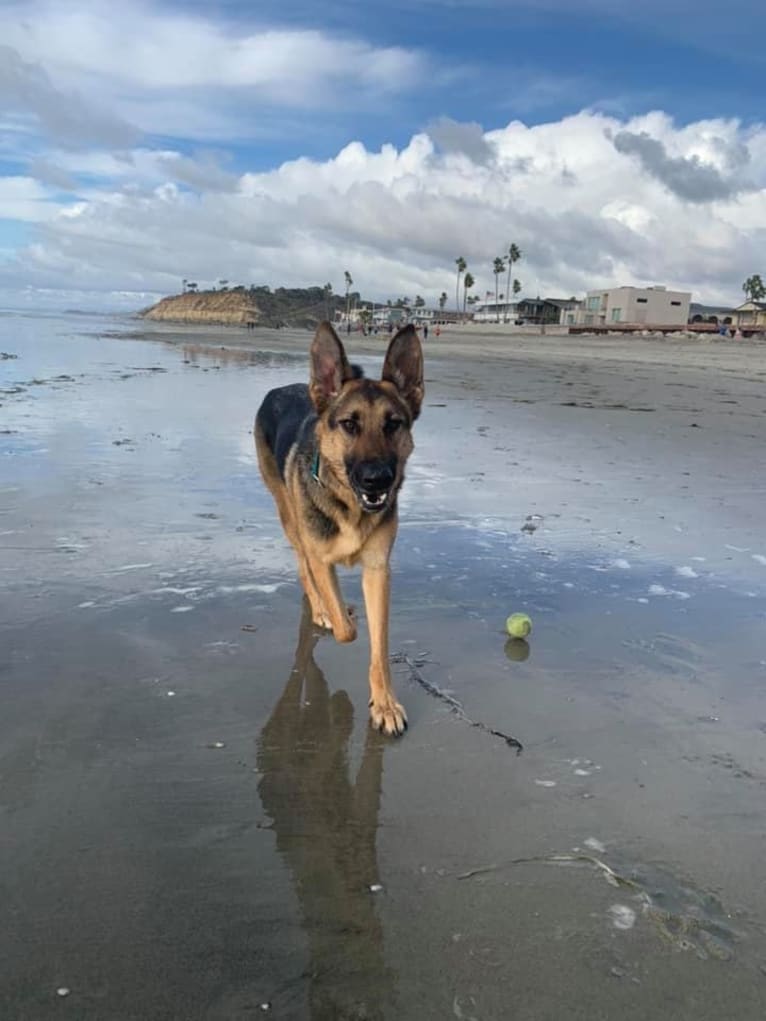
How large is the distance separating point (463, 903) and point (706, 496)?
6.65 m

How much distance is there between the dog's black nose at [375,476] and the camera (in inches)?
163

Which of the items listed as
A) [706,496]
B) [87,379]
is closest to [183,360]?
[87,379]

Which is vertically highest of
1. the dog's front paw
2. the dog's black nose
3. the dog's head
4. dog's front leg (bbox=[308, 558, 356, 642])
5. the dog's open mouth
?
the dog's head

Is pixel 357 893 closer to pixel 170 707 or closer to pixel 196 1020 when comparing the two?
pixel 196 1020

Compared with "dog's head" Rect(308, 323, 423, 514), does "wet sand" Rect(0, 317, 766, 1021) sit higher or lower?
lower

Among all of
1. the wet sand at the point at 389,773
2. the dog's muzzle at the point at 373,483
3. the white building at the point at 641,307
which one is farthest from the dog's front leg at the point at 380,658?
the white building at the point at 641,307

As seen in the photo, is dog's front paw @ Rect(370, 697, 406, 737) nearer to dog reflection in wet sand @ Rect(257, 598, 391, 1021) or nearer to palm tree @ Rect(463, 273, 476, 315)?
dog reflection in wet sand @ Rect(257, 598, 391, 1021)

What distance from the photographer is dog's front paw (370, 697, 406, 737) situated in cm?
356

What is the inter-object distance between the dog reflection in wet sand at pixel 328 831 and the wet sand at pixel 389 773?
11 millimetres

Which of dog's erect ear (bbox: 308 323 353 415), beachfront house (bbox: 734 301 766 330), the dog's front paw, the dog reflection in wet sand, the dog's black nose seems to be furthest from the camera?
beachfront house (bbox: 734 301 766 330)

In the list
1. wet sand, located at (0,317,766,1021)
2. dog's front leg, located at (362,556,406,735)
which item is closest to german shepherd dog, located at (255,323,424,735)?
dog's front leg, located at (362,556,406,735)

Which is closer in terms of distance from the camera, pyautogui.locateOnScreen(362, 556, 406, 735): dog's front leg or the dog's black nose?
pyautogui.locateOnScreen(362, 556, 406, 735): dog's front leg

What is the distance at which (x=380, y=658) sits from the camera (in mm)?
3896

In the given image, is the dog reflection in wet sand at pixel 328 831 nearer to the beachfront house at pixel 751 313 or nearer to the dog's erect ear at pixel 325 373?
the dog's erect ear at pixel 325 373
